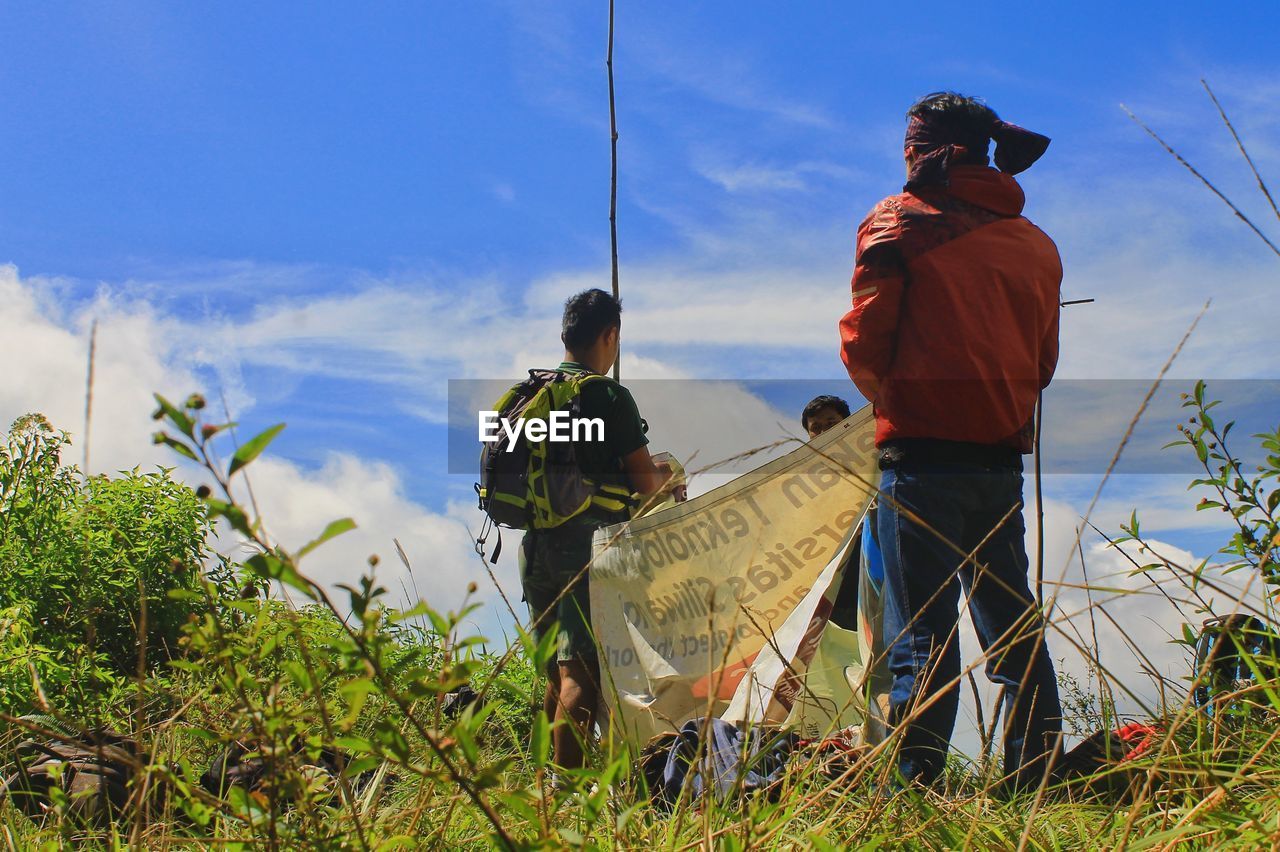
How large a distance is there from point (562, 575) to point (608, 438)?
513 millimetres

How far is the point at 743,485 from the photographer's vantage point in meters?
3.39

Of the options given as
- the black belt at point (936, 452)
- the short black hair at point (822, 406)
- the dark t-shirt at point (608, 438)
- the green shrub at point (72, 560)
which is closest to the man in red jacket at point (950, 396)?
the black belt at point (936, 452)

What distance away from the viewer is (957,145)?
3.21 m

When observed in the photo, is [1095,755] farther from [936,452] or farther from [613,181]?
[613,181]

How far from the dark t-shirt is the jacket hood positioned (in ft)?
4.35

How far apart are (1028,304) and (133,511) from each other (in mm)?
5802

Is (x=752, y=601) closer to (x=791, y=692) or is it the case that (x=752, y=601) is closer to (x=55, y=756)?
(x=791, y=692)

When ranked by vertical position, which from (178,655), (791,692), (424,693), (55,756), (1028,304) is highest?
(1028,304)

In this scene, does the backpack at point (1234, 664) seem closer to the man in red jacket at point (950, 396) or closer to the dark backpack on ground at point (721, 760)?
the man in red jacket at point (950, 396)

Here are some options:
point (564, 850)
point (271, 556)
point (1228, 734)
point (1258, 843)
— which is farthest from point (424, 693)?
point (1228, 734)

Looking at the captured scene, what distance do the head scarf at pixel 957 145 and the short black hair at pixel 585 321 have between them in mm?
A: 1265

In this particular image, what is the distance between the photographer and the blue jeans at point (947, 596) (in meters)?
2.79

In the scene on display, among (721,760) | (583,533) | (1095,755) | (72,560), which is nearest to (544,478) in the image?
(583,533)

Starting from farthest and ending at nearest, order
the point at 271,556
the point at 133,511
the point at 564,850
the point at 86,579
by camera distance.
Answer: the point at 133,511 < the point at 86,579 < the point at 564,850 < the point at 271,556
